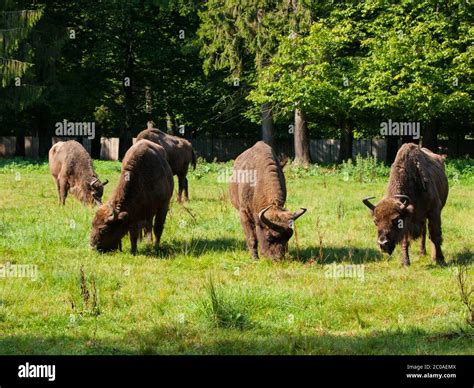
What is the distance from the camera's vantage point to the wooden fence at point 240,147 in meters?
53.4

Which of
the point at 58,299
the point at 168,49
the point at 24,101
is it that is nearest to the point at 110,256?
the point at 58,299

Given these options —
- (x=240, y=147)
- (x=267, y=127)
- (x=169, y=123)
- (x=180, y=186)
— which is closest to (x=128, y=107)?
(x=169, y=123)

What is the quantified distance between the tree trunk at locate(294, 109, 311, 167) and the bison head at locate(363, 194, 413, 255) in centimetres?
2437

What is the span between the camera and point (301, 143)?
3744 centimetres

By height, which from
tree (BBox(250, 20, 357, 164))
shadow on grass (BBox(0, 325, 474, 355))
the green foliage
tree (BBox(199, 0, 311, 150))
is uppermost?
tree (BBox(199, 0, 311, 150))

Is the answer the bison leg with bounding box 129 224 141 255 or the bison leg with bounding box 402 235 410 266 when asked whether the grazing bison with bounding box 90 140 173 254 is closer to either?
the bison leg with bounding box 129 224 141 255

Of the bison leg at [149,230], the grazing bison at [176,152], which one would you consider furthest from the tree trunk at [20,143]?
the bison leg at [149,230]

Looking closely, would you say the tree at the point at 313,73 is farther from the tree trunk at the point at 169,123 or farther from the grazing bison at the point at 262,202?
the grazing bison at the point at 262,202

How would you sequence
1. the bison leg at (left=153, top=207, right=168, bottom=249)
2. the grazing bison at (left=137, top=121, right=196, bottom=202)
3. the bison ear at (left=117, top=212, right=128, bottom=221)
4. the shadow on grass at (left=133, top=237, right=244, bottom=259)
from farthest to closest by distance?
the grazing bison at (left=137, top=121, right=196, bottom=202), the bison leg at (left=153, top=207, right=168, bottom=249), the shadow on grass at (left=133, top=237, right=244, bottom=259), the bison ear at (left=117, top=212, right=128, bottom=221)

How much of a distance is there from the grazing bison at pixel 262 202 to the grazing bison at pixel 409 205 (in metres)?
1.39

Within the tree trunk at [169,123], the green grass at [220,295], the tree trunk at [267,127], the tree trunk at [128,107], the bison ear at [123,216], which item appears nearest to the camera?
the green grass at [220,295]

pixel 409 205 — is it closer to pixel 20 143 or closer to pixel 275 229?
pixel 275 229

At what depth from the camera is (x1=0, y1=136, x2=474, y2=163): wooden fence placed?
5341 centimetres

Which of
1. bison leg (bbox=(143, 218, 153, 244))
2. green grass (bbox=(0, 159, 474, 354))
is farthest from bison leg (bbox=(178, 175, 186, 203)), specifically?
bison leg (bbox=(143, 218, 153, 244))
